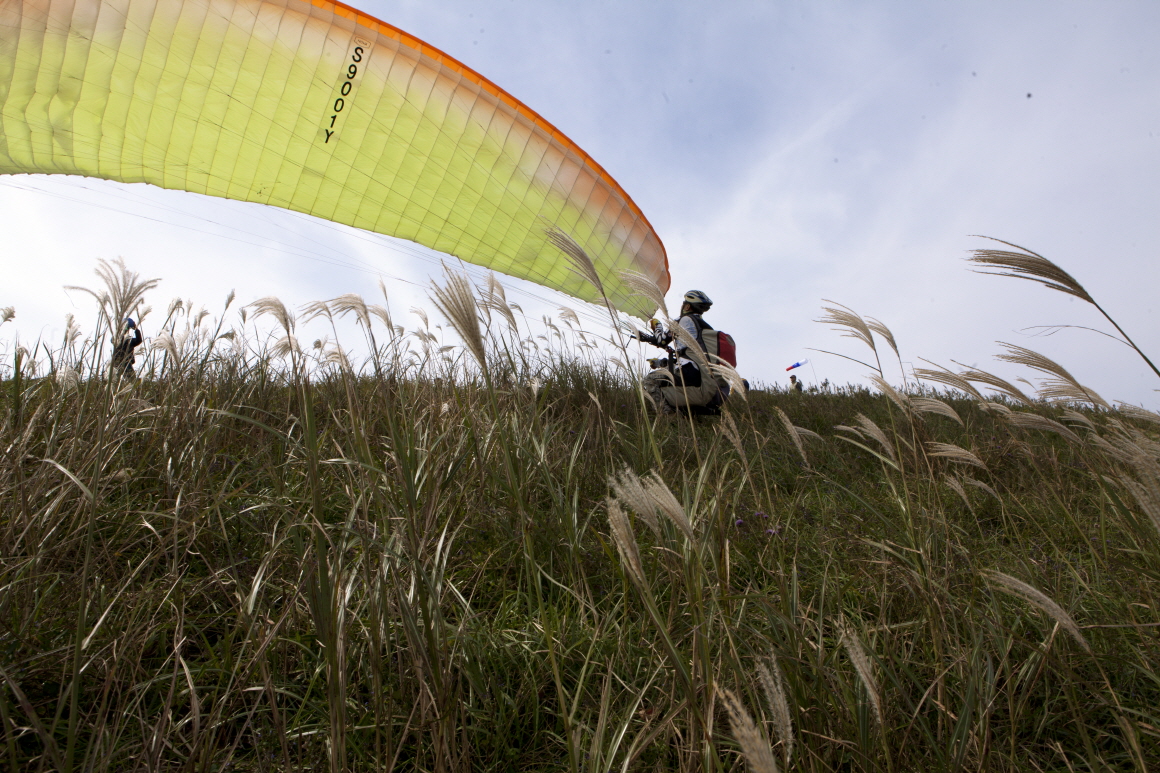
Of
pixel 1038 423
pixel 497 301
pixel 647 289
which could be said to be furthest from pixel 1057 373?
pixel 497 301

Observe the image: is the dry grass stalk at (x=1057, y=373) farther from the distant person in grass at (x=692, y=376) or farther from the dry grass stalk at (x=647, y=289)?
the distant person in grass at (x=692, y=376)

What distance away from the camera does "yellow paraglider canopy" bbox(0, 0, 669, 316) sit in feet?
19.5

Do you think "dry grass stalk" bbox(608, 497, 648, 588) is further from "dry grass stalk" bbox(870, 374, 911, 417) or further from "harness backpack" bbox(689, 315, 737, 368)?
"harness backpack" bbox(689, 315, 737, 368)

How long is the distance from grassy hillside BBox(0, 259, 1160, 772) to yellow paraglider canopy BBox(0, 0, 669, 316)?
11.8 ft

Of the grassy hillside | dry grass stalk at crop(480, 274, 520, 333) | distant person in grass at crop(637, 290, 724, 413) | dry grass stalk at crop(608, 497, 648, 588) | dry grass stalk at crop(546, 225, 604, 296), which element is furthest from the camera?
distant person in grass at crop(637, 290, 724, 413)

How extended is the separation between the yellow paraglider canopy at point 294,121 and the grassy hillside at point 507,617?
3.61m

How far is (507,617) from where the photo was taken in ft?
5.95

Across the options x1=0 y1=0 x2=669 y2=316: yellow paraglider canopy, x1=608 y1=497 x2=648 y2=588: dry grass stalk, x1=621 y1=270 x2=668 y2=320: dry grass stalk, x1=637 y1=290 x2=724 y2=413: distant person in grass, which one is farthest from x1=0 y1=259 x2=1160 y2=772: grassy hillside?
x1=0 y1=0 x2=669 y2=316: yellow paraglider canopy

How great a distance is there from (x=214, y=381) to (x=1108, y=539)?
4808mm

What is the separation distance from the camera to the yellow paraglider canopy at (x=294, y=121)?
19.5 feet

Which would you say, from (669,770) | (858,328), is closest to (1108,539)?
(858,328)

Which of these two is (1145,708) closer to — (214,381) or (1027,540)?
(1027,540)

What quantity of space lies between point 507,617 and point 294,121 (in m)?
7.48

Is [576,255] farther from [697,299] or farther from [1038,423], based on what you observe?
[697,299]
